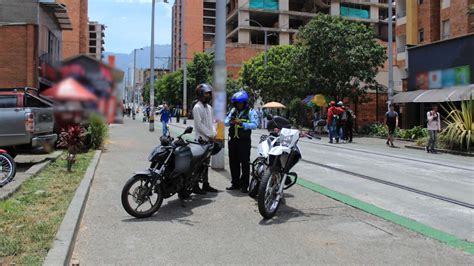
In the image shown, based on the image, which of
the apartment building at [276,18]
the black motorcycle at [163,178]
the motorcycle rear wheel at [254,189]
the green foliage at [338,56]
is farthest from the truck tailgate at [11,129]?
the apartment building at [276,18]

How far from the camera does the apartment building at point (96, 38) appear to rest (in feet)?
5.52

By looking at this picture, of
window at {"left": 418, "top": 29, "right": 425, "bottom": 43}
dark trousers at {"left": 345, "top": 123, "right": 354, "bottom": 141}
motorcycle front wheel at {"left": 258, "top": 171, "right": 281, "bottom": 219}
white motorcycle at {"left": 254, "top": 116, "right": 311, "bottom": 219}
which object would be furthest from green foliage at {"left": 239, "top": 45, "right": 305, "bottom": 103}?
motorcycle front wheel at {"left": 258, "top": 171, "right": 281, "bottom": 219}

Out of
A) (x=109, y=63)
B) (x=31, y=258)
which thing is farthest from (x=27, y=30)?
(x=31, y=258)

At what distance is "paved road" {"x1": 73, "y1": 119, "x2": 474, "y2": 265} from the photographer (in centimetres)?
529

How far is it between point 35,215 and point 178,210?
80.1 inches

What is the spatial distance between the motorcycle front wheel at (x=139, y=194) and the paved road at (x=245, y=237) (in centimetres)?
13

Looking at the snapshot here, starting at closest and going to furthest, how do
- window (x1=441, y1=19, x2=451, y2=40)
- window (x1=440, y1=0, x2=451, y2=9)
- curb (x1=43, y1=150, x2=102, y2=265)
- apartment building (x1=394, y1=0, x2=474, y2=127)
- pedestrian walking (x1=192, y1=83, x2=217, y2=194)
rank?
curb (x1=43, y1=150, x2=102, y2=265)
pedestrian walking (x1=192, y1=83, x2=217, y2=194)
apartment building (x1=394, y1=0, x2=474, y2=127)
window (x1=440, y1=0, x2=451, y2=9)
window (x1=441, y1=19, x2=451, y2=40)

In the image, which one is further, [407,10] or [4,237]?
[407,10]

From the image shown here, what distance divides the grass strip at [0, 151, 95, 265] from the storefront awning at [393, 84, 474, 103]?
16.3m

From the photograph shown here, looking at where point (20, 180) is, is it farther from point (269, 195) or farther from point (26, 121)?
point (269, 195)

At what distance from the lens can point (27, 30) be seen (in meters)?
3.00

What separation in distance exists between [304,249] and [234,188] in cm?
369

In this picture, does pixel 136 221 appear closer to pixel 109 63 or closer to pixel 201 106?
pixel 201 106

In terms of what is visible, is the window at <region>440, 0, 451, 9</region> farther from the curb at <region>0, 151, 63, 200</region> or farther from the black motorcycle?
the black motorcycle
